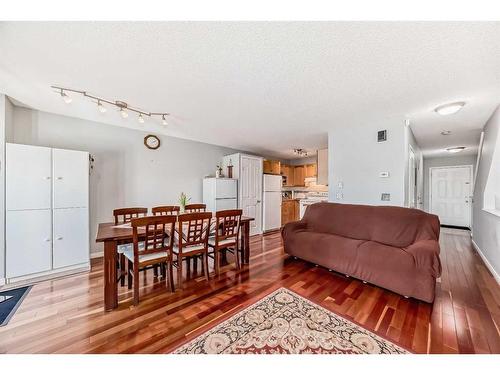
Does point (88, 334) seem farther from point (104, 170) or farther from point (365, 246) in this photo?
point (365, 246)

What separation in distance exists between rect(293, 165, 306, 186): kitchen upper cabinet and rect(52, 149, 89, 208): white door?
5.42m

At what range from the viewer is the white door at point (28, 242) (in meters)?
2.44

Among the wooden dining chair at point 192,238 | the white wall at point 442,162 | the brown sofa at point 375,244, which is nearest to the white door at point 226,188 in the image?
the brown sofa at point 375,244

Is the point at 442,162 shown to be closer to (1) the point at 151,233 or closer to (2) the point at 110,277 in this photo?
(1) the point at 151,233

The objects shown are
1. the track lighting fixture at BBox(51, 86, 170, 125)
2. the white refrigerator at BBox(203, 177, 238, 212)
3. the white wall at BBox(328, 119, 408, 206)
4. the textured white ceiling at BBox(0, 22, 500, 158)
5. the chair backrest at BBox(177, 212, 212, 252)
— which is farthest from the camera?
the white refrigerator at BBox(203, 177, 238, 212)

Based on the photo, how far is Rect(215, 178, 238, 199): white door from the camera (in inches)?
178

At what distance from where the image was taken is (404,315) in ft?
6.07

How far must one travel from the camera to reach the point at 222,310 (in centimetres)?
194

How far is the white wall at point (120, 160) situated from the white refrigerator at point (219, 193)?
0.94 ft

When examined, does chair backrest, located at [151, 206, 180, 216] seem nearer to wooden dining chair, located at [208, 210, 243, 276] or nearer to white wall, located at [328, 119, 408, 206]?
wooden dining chair, located at [208, 210, 243, 276]

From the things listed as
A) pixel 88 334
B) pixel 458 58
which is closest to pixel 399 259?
pixel 458 58

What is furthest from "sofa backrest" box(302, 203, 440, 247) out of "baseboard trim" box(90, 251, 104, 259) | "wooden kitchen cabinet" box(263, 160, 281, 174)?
"baseboard trim" box(90, 251, 104, 259)

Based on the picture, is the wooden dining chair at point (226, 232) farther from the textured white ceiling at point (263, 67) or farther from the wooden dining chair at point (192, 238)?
the textured white ceiling at point (263, 67)

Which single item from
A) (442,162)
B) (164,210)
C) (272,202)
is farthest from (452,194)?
(164,210)
